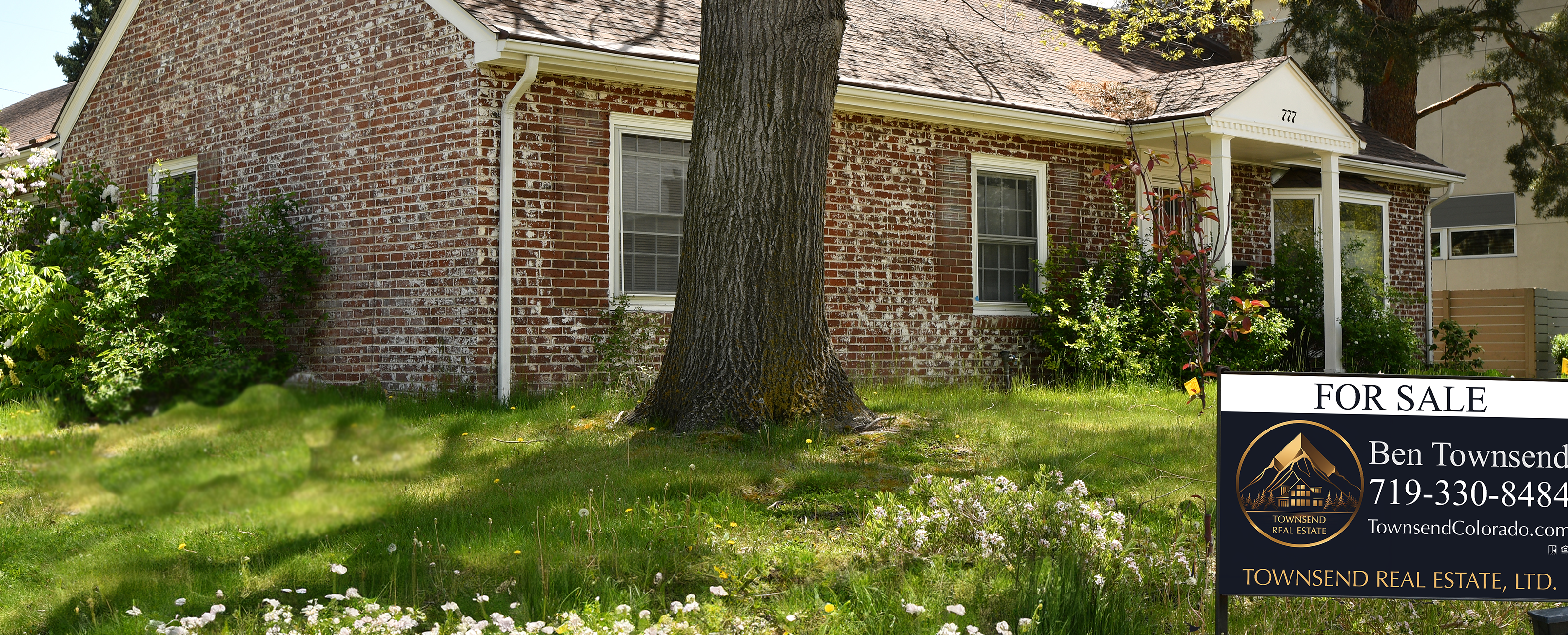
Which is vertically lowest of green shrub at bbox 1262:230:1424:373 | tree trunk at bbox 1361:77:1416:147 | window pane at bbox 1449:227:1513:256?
green shrub at bbox 1262:230:1424:373

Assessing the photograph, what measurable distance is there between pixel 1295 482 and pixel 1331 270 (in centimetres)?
1146

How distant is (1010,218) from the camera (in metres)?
12.7

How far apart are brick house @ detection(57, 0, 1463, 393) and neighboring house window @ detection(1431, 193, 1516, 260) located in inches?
547

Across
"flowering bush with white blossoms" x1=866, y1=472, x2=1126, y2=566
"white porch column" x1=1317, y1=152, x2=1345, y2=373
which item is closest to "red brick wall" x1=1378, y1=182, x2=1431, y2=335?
"white porch column" x1=1317, y1=152, x2=1345, y2=373

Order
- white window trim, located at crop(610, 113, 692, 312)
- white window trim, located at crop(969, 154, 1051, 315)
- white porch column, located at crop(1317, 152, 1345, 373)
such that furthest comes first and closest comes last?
white porch column, located at crop(1317, 152, 1345, 373) < white window trim, located at crop(969, 154, 1051, 315) < white window trim, located at crop(610, 113, 692, 312)

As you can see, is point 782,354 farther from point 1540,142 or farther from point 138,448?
point 1540,142

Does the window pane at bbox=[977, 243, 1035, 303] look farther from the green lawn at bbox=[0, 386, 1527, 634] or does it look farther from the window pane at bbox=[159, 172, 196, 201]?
the window pane at bbox=[159, 172, 196, 201]

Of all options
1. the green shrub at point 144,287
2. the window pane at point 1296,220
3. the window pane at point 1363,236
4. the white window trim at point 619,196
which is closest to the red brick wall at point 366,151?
the green shrub at point 144,287

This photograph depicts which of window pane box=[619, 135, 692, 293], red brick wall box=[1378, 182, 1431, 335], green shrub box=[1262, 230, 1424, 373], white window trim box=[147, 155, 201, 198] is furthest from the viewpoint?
red brick wall box=[1378, 182, 1431, 335]

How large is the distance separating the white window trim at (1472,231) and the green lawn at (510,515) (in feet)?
76.4

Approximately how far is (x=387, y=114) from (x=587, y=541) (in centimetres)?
657

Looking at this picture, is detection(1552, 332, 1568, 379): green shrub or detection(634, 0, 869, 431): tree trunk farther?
detection(1552, 332, 1568, 379): green shrub

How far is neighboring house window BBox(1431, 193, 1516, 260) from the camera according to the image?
26.2m

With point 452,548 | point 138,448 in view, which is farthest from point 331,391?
point 452,548
